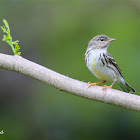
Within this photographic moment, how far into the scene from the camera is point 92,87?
10.4 feet

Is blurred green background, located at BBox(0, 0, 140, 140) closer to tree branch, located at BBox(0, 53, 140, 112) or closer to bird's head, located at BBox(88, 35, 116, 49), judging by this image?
bird's head, located at BBox(88, 35, 116, 49)

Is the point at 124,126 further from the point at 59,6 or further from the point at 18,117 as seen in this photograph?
the point at 59,6

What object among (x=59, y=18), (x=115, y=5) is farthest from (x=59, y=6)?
(x=115, y=5)

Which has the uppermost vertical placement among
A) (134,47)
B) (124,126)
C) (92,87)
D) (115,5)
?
(115,5)

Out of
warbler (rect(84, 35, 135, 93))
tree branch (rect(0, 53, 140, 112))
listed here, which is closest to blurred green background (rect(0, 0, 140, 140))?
warbler (rect(84, 35, 135, 93))

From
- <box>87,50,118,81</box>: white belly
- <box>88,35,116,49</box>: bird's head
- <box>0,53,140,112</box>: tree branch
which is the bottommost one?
<box>0,53,140,112</box>: tree branch

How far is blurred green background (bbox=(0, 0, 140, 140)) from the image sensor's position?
5430 millimetres

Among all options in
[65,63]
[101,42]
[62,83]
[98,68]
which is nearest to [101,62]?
[98,68]

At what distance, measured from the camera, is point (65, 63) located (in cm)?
588

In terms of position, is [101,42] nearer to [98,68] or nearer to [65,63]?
[98,68]

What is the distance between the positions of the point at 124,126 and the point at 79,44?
1859 mm

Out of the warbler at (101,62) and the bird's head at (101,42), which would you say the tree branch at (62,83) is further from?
the bird's head at (101,42)

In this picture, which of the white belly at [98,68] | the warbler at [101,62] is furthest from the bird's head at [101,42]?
the white belly at [98,68]

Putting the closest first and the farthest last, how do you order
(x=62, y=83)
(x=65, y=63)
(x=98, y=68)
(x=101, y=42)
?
1. (x=62, y=83)
2. (x=98, y=68)
3. (x=101, y=42)
4. (x=65, y=63)
